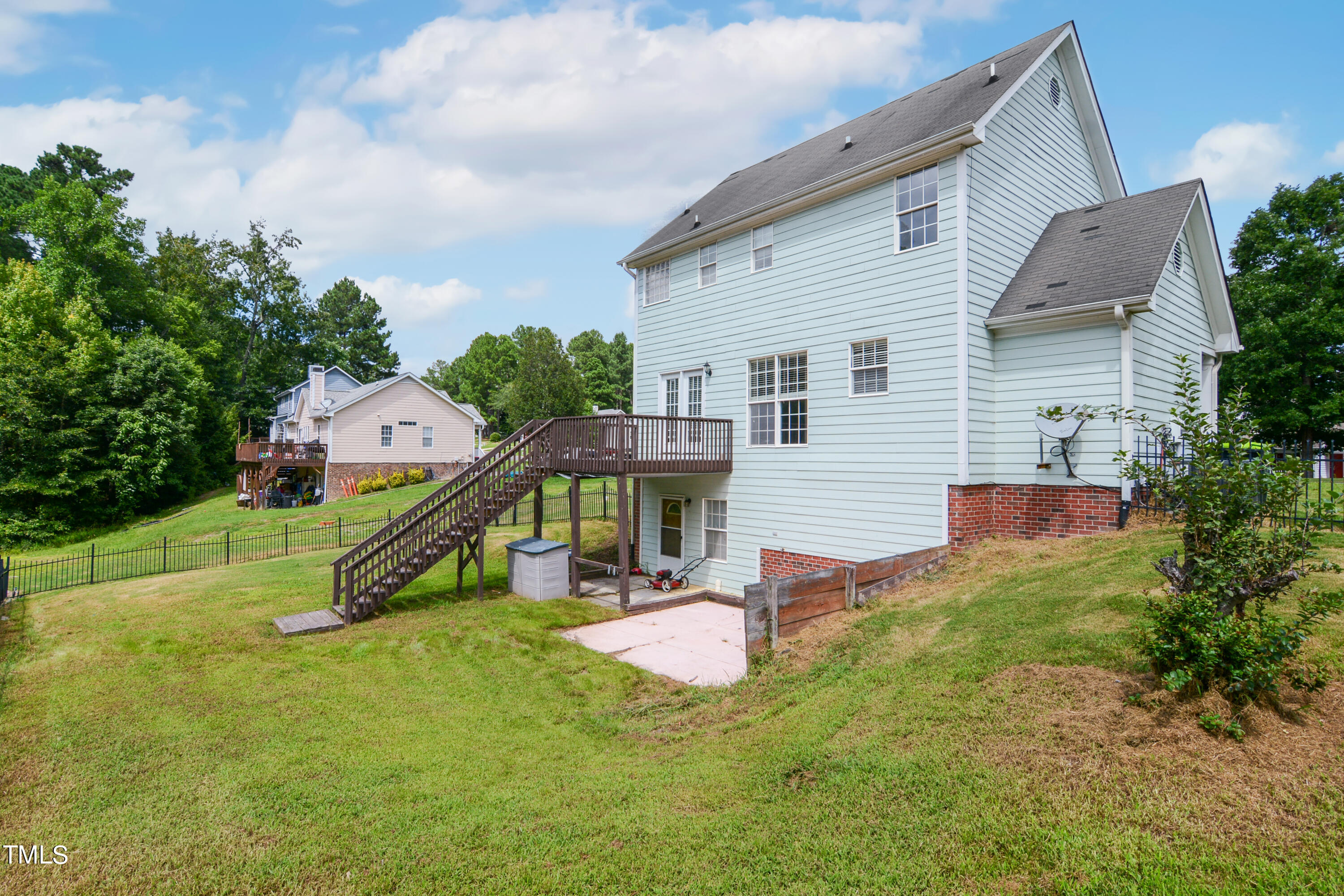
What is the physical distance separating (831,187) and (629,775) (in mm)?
10826

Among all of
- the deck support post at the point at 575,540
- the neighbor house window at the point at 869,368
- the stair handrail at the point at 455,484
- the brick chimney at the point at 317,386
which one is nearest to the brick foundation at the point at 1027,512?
the neighbor house window at the point at 869,368

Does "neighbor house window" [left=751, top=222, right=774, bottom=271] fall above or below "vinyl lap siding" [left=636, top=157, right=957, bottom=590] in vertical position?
above

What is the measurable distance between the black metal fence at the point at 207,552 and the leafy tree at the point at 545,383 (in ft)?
40.3

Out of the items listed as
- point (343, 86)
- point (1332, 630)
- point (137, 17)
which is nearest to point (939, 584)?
point (1332, 630)

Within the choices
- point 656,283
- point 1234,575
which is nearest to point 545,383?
point 656,283

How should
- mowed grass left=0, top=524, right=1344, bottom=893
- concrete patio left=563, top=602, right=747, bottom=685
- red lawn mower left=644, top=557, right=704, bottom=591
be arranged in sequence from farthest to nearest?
1. red lawn mower left=644, top=557, right=704, bottom=591
2. concrete patio left=563, top=602, right=747, bottom=685
3. mowed grass left=0, top=524, right=1344, bottom=893

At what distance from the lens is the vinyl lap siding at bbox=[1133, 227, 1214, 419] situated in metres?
10.1

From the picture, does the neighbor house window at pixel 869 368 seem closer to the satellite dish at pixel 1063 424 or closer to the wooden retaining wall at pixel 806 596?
the satellite dish at pixel 1063 424

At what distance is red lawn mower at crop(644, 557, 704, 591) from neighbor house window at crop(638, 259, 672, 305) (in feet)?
22.1

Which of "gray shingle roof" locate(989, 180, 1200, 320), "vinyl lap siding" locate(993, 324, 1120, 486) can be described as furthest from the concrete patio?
"gray shingle roof" locate(989, 180, 1200, 320)

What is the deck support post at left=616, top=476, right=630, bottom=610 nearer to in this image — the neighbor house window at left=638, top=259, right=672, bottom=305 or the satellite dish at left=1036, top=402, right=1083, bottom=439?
the neighbor house window at left=638, top=259, right=672, bottom=305

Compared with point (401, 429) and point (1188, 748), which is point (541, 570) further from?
point (401, 429)

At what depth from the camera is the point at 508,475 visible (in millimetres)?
12617

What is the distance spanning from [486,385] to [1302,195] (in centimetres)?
6212
